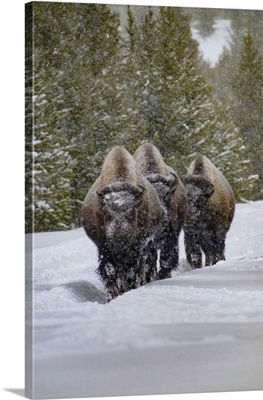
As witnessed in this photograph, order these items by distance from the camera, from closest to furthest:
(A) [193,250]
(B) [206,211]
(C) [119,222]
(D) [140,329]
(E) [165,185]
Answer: (D) [140,329] < (C) [119,222] < (E) [165,185] < (A) [193,250] < (B) [206,211]

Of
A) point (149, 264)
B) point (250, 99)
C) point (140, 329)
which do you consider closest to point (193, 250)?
point (149, 264)

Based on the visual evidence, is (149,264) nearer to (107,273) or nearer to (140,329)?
(107,273)

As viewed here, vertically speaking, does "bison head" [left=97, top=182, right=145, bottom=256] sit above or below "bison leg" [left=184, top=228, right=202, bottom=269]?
above

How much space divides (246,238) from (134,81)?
2078mm

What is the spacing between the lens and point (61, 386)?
35.0 ft

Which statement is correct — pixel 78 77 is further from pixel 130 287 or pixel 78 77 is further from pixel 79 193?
pixel 130 287

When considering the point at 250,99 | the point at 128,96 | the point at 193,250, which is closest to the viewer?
the point at 128,96

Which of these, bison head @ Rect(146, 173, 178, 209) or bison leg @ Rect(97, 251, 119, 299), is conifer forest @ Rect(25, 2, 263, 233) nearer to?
bison head @ Rect(146, 173, 178, 209)

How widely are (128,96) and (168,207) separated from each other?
122 cm

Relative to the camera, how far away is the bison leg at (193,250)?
468 inches

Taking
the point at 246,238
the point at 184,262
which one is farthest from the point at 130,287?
the point at 246,238

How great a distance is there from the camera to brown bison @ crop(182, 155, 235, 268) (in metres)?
11.9

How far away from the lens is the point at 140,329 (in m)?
11.0

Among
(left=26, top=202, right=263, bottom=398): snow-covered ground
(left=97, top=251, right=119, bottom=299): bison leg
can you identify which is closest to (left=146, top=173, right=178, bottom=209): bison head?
(left=26, top=202, right=263, bottom=398): snow-covered ground
